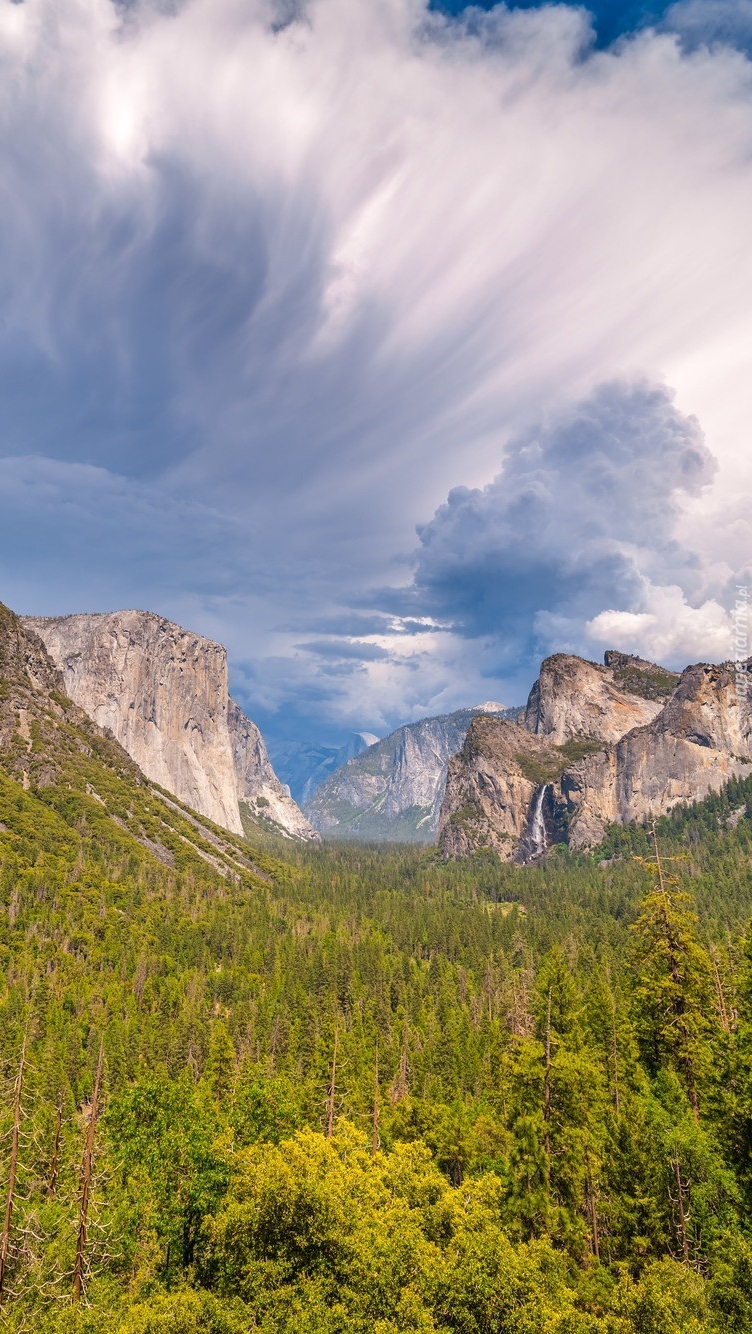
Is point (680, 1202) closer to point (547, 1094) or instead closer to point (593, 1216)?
point (547, 1094)

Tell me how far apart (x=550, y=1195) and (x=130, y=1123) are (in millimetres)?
27762

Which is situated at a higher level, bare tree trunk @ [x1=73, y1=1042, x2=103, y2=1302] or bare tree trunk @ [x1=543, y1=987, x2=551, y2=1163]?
bare tree trunk @ [x1=543, y1=987, x2=551, y2=1163]

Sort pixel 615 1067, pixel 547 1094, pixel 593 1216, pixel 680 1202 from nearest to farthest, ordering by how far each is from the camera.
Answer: pixel 680 1202
pixel 547 1094
pixel 593 1216
pixel 615 1067

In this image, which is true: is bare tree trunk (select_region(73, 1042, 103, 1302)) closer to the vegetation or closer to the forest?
the vegetation

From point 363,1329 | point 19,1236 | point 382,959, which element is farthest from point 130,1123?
point 382,959

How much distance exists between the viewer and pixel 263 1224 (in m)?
24.9

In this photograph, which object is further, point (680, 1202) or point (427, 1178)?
point (680, 1202)

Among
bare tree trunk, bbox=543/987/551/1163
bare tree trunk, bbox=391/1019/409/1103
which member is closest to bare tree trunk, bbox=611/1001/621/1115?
bare tree trunk, bbox=543/987/551/1163

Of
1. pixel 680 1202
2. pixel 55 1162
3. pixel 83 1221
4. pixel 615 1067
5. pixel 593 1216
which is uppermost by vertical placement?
pixel 615 1067

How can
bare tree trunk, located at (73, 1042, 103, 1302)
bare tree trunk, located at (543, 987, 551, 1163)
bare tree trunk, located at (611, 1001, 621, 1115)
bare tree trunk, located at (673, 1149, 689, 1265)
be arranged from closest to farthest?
bare tree trunk, located at (673, 1149, 689, 1265) < bare tree trunk, located at (73, 1042, 103, 1302) < bare tree trunk, located at (543, 987, 551, 1163) < bare tree trunk, located at (611, 1001, 621, 1115)

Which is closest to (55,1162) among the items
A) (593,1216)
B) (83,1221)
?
(83,1221)

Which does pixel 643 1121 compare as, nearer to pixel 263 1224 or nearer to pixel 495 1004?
pixel 263 1224

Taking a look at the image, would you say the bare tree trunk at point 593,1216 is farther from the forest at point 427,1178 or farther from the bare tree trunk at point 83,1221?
the bare tree trunk at point 83,1221

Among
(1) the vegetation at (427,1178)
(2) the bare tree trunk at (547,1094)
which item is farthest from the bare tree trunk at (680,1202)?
(2) the bare tree trunk at (547,1094)
